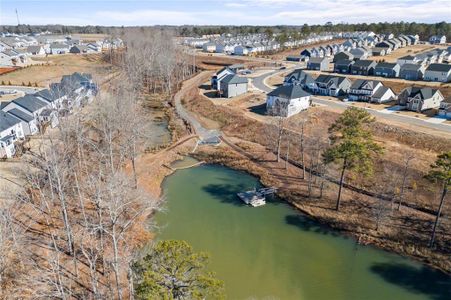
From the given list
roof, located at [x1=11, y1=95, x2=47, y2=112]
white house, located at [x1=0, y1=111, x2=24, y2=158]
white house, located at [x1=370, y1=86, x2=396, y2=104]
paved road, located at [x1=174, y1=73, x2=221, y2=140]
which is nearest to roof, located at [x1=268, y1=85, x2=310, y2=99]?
paved road, located at [x1=174, y1=73, x2=221, y2=140]

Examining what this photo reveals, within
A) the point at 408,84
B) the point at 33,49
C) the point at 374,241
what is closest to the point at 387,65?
the point at 408,84

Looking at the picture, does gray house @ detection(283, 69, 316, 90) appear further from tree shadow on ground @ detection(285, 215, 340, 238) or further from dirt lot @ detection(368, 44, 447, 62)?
tree shadow on ground @ detection(285, 215, 340, 238)

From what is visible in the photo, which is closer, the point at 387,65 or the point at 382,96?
the point at 382,96

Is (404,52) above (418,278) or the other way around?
above

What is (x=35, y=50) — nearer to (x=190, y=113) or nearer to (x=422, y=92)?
(x=190, y=113)

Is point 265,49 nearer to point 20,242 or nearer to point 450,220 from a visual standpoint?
point 450,220

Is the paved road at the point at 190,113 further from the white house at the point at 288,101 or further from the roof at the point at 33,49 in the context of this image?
the roof at the point at 33,49

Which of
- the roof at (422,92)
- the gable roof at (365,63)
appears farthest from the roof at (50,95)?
the gable roof at (365,63)

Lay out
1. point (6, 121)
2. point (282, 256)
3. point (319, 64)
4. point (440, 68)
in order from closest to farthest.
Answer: point (282, 256) → point (6, 121) → point (440, 68) → point (319, 64)
